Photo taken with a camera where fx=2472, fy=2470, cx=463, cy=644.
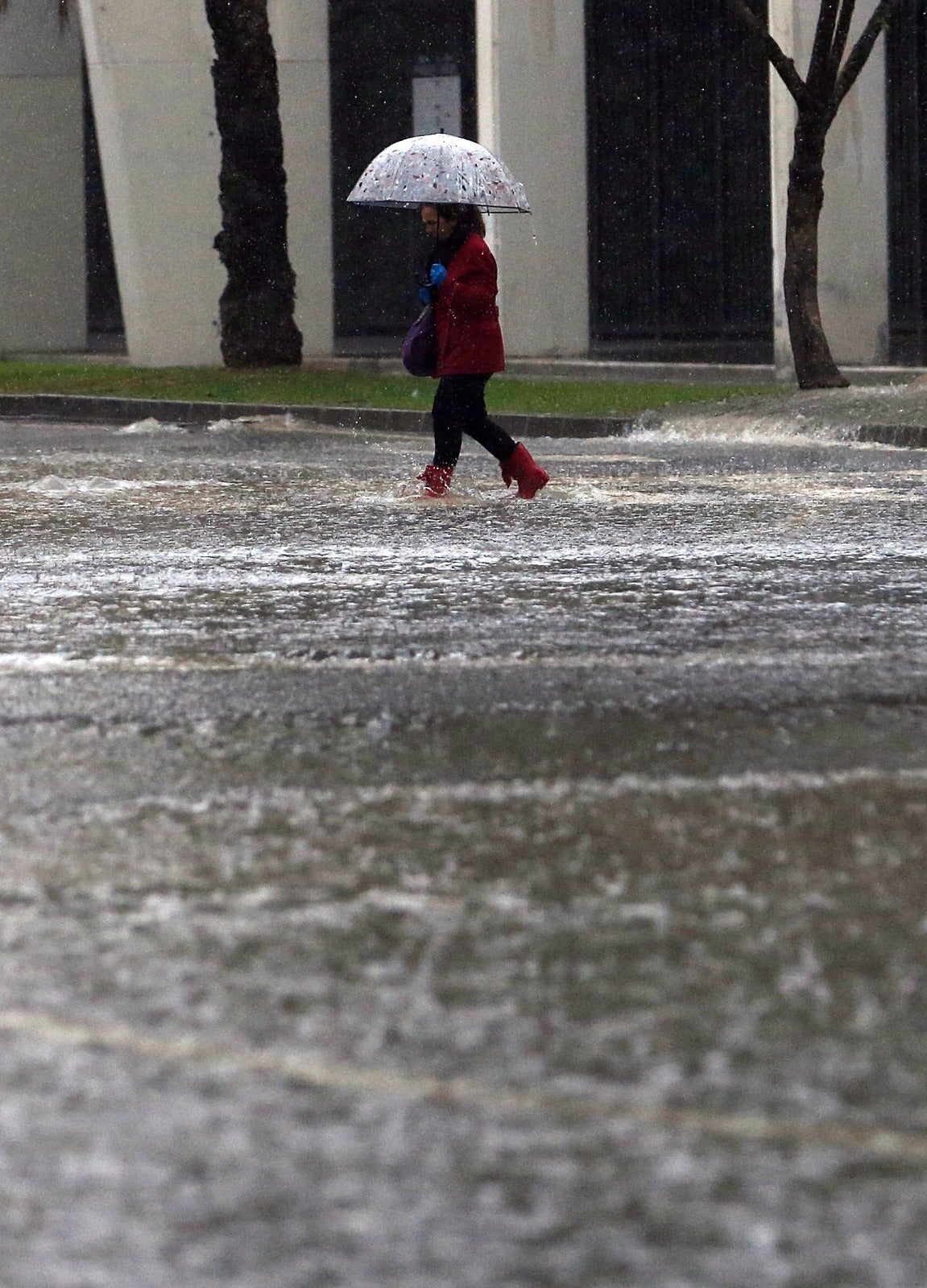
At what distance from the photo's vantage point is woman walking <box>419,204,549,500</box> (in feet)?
40.4

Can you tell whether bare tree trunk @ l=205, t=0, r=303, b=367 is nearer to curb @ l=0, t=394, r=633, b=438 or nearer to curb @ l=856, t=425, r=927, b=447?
curb @ l=0, t=394, r=633, b=438

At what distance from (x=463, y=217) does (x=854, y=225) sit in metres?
13.7

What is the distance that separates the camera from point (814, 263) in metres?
21.3

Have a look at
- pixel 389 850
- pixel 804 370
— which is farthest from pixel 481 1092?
pixel 804 370

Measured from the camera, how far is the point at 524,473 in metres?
12.5

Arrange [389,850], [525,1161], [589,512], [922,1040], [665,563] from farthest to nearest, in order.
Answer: [589,512], [665,563], [389,850], [922,1040], [525,1161]

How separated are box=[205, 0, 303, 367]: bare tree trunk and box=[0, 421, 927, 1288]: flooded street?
18.0 meters

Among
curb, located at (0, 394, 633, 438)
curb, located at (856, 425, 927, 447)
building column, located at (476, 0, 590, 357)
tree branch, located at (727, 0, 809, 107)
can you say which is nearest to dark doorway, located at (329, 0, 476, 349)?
building column, located at (476, 0, 590, 357)

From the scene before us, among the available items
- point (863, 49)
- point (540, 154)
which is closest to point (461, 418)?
point (863, 49)

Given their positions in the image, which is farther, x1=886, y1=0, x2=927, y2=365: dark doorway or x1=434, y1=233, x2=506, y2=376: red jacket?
x1=886, y1=0, x2=927, y2=365: dark doorway

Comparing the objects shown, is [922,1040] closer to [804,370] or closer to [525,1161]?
[525,1161]

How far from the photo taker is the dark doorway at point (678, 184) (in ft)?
97.7

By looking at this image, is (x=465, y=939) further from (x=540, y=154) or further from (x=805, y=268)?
(x=540, y=154)

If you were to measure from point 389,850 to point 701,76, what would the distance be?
26.9 m
